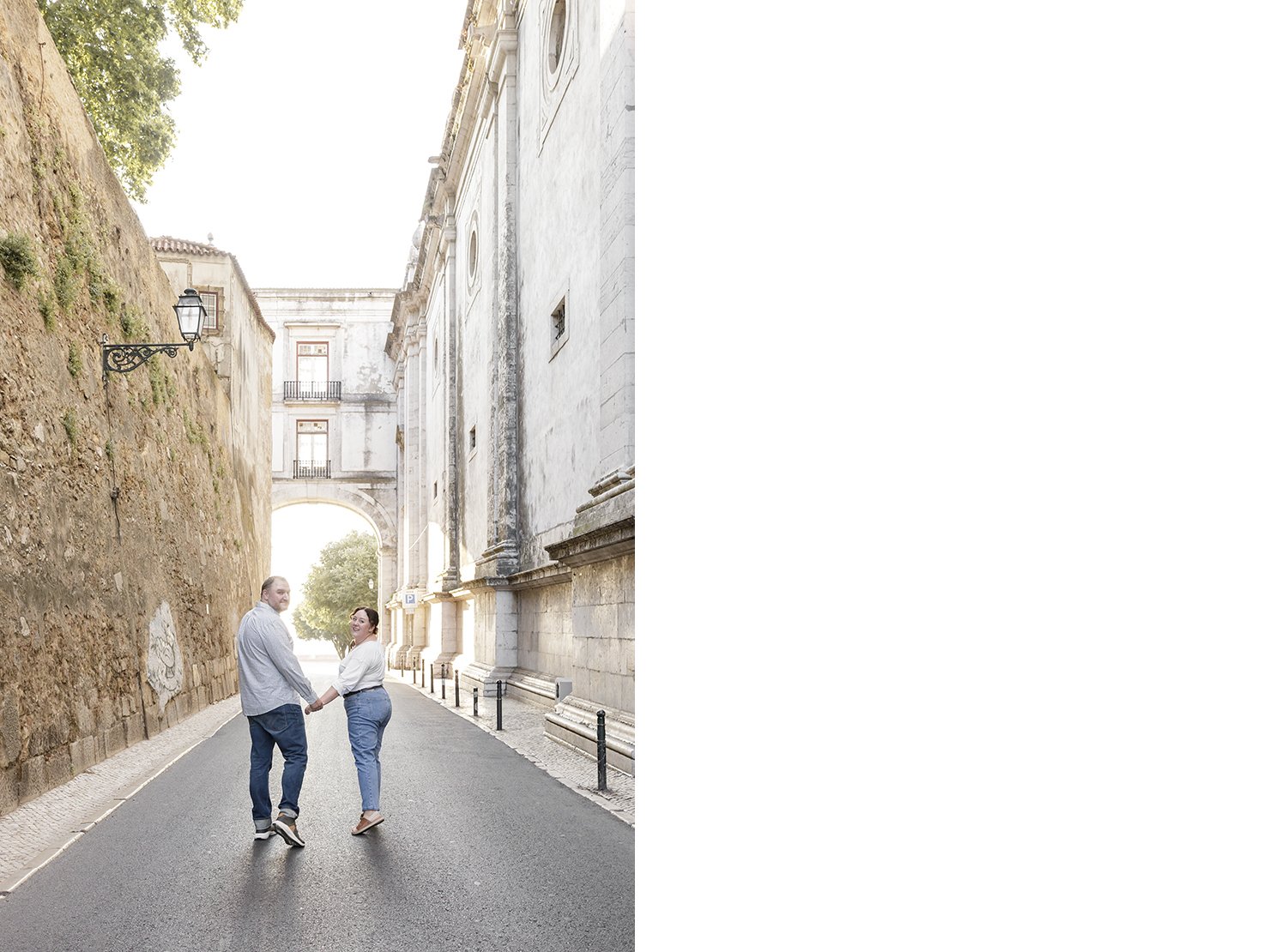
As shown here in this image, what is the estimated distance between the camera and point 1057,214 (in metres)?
1.64

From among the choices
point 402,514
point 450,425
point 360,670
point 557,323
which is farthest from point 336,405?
point 360,670

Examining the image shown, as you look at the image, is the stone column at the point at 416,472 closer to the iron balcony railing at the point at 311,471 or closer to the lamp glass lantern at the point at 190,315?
the iron balcony railing at the point at 311,471

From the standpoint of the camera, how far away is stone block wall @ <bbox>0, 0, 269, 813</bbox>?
9289 mm

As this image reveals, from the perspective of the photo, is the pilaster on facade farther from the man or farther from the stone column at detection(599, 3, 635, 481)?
the man

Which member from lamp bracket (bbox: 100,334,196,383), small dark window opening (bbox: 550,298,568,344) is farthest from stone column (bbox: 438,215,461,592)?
lamp bracket (bbox: 100,334,196,383)

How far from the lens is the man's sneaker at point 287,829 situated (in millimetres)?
6758

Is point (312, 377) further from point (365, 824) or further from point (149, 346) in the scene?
point (365, 824)

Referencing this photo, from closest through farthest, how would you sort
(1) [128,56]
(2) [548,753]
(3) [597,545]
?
(3) [597,545] → (2) [548,753] → (1) [128,56]

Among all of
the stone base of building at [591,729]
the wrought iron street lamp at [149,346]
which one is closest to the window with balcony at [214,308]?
the wrought iron street lamp at [149,346]

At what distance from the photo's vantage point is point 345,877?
19.7 feet

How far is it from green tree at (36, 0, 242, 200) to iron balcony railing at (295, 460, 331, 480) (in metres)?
28.3

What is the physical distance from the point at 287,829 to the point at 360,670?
3.50 feet

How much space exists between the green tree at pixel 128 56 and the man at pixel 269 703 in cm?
1247

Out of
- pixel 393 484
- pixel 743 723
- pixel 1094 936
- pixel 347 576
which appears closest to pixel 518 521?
pixel 743 723
